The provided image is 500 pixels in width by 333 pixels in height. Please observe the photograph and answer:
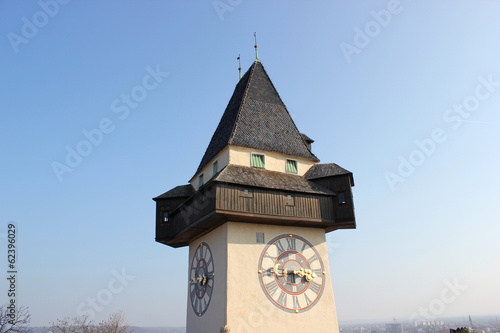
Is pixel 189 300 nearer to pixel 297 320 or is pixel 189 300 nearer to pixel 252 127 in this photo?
pixel 297 320

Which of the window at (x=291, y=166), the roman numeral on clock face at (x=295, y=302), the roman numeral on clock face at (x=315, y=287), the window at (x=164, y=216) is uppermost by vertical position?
the window at (x=291, y=166)

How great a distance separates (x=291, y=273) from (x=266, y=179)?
305 centimetres

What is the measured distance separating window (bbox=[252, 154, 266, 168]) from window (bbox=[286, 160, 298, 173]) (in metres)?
0.96

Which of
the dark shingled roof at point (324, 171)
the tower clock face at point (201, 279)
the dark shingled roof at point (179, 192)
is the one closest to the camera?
the tower clock face at point (201, 279)

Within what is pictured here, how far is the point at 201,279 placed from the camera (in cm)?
1366

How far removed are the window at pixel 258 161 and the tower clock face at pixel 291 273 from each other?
8.54 ft

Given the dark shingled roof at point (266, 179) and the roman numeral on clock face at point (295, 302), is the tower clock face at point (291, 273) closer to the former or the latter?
the roman numeral on clock face at point (295, 302)

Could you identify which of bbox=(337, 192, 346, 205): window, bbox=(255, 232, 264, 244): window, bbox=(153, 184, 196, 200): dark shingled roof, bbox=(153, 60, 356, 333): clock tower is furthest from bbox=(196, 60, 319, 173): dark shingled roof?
bbox=(255, 232, 264, 244): window

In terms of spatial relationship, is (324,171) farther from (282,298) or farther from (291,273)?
(282,298)

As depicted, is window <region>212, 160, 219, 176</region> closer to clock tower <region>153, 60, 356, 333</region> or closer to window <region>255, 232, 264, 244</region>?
clock tower <region>153, 60, 356, 333</region>

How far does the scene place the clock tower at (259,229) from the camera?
12.2 metres

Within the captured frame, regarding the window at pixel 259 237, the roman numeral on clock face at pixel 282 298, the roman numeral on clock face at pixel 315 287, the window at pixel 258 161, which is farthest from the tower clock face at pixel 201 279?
the window at pixel 258 161

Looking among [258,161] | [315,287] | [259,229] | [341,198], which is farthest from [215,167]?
[315,287]

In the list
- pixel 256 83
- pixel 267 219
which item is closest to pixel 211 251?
pixel 267 219
